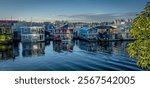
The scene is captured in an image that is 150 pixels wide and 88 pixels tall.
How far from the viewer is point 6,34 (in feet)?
60.2

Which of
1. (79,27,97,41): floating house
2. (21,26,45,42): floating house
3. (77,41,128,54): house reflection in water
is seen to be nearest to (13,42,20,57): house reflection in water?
(21,26,45,42): floating house

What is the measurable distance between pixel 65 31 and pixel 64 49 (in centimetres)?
372

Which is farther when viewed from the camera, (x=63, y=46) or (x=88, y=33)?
(x=88, y=33)

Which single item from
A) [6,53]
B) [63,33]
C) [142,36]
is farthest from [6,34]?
[142,36]

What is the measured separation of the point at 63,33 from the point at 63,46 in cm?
A: 277

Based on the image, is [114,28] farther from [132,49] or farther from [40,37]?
[132,49]

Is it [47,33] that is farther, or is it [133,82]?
[47,33]

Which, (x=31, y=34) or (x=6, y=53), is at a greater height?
(x=31, y=34)

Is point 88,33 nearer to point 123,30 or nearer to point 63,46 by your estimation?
point 63,46

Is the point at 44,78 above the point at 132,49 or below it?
below

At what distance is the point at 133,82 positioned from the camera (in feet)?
15.7

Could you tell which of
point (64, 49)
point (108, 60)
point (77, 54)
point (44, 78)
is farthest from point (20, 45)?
point (44, 78)

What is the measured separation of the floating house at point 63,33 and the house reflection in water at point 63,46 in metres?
0.38

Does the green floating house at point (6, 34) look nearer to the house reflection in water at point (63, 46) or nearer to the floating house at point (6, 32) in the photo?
the floating house at point (6, 32)
